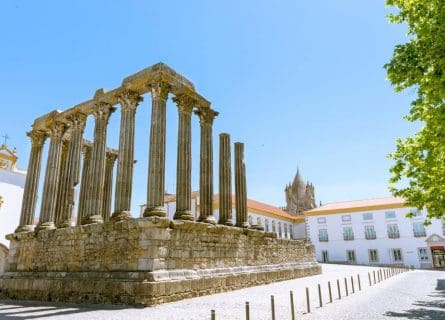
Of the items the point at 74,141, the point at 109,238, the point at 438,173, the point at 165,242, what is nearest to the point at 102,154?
the point at 74,141

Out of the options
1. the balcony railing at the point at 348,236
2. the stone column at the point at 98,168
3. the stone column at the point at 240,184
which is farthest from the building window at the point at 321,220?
the stone column at the point at 98,168

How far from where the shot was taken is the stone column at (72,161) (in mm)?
14000

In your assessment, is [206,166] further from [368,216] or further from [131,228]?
[368,216]

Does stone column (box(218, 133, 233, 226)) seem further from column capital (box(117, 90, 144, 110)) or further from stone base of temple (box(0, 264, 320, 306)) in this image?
column capital (box(117, 90, 144, 110))

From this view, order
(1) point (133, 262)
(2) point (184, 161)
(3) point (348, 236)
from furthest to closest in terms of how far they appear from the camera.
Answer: (3) point (348, 236) → (2) point (184, 161) → (1) point (133, 262)

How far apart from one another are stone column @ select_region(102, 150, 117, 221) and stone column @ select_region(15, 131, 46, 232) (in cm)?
326

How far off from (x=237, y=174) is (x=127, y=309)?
9468 millimetres

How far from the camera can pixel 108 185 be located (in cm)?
1652

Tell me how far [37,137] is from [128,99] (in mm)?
7389

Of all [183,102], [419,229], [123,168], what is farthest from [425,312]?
[419,229]

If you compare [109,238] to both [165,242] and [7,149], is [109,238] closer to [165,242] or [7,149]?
[165,242]

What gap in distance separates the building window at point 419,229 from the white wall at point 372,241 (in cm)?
32

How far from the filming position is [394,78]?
6957 mm

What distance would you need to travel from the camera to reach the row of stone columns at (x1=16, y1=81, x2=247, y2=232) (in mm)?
11219
